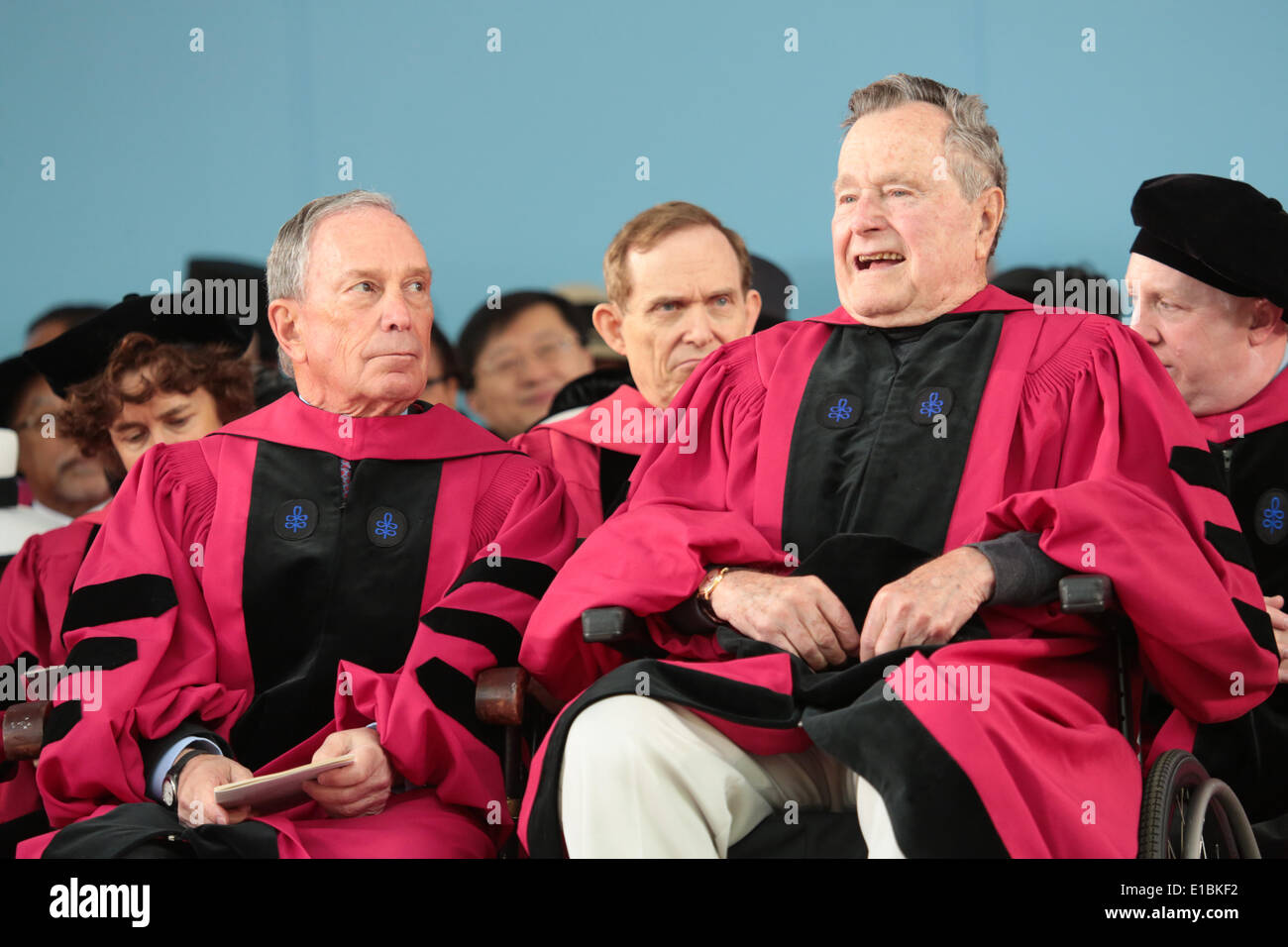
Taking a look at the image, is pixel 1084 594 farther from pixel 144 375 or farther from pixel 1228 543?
pixel 144 375

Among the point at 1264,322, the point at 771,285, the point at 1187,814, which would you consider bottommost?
the point at 1187,814

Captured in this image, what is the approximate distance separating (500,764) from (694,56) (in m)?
3.16

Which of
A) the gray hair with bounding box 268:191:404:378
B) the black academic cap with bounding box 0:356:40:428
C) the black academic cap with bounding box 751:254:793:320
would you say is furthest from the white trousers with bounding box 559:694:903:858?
the black academic cap with bounding box 0:356:40:428

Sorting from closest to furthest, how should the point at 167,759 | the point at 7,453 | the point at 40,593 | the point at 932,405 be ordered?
the point at 167,759
the point at 932,405
the point at 40,593
the point at 7,453

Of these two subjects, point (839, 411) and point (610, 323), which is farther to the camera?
point (610, 323)

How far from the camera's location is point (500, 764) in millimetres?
3484

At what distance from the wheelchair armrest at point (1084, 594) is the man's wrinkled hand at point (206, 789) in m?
1.72

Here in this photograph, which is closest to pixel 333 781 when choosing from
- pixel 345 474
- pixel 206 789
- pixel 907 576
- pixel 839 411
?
pixel 206 789

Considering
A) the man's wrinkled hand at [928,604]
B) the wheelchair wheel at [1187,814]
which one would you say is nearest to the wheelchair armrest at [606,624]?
the man's wrinkled hand at [928,604]

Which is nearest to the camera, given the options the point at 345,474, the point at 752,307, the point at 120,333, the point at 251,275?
the point at 345,474

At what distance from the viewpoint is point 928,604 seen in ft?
9.53

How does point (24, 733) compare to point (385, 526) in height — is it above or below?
below

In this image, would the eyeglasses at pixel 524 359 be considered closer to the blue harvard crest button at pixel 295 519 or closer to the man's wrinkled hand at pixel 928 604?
the blue harvard crest button at pixel 295 519

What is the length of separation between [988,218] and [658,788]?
5.61ft
